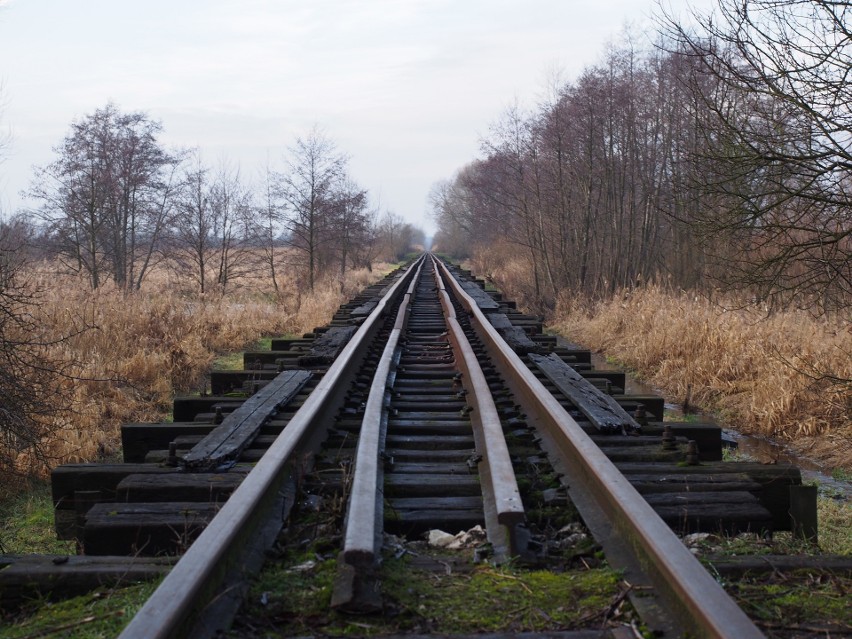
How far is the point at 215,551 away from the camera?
247 cm

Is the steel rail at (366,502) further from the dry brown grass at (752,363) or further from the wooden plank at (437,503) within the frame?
the dry brown grass at (752,363)

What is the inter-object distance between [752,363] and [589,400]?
6.10m

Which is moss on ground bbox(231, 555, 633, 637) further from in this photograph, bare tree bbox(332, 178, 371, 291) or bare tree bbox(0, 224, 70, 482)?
bare tree bbox(332, 178, 371, 291)

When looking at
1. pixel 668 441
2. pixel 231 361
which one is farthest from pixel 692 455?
pixel 231 361

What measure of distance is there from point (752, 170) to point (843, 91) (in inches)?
48.7

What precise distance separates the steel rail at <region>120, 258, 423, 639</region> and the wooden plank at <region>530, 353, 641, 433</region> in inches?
69.9

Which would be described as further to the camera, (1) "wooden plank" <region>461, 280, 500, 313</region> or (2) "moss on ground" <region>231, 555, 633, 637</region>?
(1) "wooden plank" <region>461, 280, 500, 313</region>

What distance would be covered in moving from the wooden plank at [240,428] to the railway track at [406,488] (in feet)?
0.04

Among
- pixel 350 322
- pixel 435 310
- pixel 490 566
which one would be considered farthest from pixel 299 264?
pixel 490 566

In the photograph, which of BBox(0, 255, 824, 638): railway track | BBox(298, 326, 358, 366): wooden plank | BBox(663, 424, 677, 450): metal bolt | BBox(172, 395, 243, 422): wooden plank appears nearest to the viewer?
BBox(0, 255, 824, 638): railway track

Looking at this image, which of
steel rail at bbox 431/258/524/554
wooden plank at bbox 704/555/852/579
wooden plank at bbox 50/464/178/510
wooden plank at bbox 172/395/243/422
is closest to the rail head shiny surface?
steel rail at bbox 431/258/524/554

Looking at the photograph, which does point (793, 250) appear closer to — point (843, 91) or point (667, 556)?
point (843, 91)

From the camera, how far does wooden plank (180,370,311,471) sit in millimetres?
3809

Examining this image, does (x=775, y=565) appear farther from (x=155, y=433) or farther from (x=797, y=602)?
(x=155, y=433)
